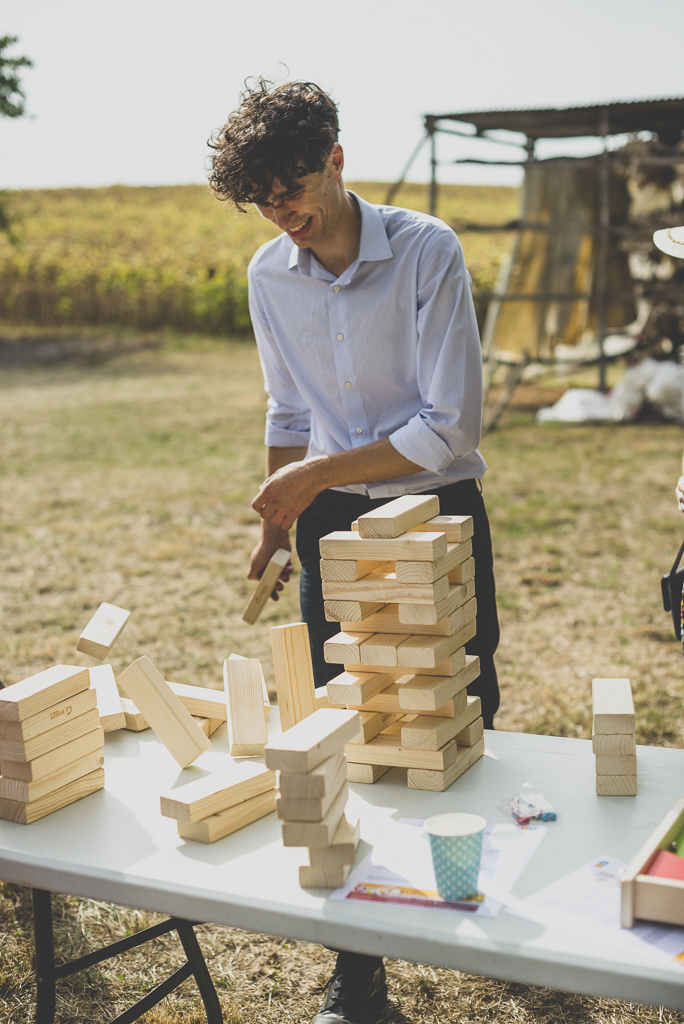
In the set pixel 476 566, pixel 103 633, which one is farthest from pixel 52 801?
pixel 476 566

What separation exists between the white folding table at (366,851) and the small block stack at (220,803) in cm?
2

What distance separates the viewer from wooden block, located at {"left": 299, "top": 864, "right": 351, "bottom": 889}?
129 centimetres

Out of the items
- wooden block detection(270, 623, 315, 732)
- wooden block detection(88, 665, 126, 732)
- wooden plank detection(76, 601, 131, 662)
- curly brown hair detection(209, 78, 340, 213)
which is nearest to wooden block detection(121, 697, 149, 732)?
wooden block detection(88, 665, 126, 732)

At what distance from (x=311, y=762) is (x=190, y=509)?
19.2 feet

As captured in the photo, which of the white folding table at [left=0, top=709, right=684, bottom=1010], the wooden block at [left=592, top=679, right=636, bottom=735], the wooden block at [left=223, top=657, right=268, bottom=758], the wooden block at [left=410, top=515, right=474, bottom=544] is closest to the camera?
the white folding table at [left=0, top=709, right=684, bottom=1010]

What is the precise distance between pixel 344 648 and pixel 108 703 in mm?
683

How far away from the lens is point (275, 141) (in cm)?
178

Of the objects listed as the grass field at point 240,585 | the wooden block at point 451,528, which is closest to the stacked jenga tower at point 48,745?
the wooden block at point 451,528

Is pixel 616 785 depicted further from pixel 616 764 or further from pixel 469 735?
pixel 469 735

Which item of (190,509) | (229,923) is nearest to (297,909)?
(229,923)

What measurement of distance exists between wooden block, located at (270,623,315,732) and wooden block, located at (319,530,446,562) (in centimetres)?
23

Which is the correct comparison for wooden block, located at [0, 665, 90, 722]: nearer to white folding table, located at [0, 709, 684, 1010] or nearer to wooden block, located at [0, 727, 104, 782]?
wooden block, located at [0, 727, 104, 782]

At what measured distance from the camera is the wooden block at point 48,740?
1.54m

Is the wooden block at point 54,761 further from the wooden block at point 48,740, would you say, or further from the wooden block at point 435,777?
the wooden block at point 435,777
